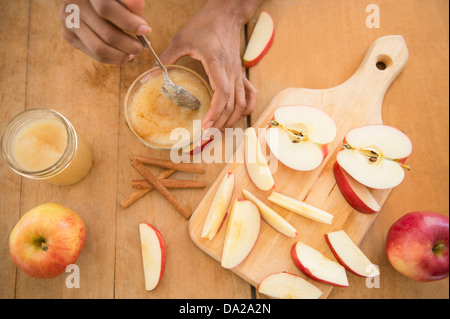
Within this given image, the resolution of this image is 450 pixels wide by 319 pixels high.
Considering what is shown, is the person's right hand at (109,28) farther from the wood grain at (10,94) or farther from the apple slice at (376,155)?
the apple slice at (376,155)

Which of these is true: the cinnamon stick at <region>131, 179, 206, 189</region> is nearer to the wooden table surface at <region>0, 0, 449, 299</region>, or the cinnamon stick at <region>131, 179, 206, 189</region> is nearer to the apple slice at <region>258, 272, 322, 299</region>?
the wooden table surface at <region>0, 0, 449, 299</region>

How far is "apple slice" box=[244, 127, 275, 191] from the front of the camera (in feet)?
3.34

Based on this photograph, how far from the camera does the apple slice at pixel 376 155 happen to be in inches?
40.3

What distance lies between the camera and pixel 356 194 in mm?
1004

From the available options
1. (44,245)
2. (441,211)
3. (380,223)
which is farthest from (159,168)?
(441,211)

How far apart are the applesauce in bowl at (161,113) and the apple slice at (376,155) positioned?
494 mm

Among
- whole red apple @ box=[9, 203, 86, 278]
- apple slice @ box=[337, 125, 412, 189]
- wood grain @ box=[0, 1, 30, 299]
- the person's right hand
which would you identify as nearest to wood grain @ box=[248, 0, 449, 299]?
apple slice @ box=[337, 125, 412, 189]

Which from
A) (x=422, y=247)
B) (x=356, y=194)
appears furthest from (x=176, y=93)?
(x=422, y=247)

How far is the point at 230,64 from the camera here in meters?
1.05

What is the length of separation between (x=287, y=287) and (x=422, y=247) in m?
0.42

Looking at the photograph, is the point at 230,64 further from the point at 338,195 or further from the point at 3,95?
the point at 3,95

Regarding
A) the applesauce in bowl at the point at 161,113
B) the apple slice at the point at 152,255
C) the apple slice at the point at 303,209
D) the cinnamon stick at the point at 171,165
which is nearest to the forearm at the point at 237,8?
the applesauce in bowl at the point at 161,113

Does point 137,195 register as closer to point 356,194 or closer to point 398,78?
point 356,194

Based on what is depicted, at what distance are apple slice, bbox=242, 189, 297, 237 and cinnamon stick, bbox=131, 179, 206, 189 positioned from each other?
0.55ft
